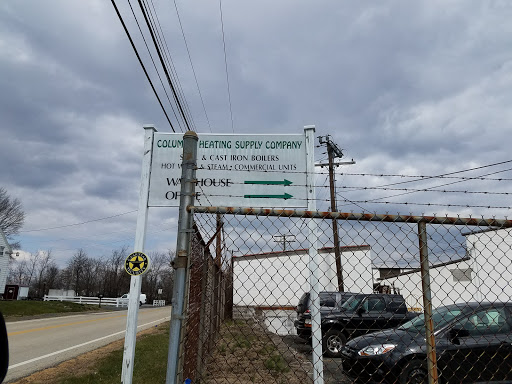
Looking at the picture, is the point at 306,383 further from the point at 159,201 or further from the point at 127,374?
the point at 159,201

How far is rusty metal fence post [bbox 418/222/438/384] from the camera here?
8.65 feet

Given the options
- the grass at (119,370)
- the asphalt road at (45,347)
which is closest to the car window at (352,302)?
the grass at (119,370)

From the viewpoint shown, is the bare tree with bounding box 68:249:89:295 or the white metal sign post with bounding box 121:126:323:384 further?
the bare tree with bounding box 68:249:89:295

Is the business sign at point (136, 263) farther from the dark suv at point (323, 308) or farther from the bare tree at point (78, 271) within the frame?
the bare tree at point (78, 271)

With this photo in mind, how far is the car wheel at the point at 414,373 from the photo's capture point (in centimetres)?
509

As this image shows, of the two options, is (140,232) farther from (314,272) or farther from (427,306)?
(427,306)

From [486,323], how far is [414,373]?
4.12 ft

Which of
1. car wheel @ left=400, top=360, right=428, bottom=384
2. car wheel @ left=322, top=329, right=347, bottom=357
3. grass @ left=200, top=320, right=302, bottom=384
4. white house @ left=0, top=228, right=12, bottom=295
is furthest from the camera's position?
white house @ left=0, top=228, right=12, bottom=295

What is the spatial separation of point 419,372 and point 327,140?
19.0 m

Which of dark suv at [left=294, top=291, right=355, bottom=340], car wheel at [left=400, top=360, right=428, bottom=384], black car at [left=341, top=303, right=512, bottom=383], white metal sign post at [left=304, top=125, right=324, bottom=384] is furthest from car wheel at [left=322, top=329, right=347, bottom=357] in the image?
white metal sign post at [left=304, top=125, right=324, bottom=384]

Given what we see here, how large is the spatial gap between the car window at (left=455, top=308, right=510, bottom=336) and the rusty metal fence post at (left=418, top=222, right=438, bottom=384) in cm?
307

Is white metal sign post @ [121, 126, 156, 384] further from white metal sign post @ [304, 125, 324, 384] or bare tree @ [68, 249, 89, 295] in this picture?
bare tree @ [68, 249, 89, 295]

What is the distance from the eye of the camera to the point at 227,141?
5609 millimetres

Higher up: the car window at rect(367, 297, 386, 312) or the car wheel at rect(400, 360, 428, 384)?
the car window at rect(367, 297, 386, 312)
